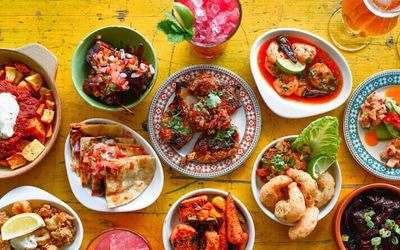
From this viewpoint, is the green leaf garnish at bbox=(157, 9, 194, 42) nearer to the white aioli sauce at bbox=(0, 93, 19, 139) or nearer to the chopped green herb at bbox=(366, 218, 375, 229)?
the white aioli sauce at bbox=(0, 93, 19, 139)

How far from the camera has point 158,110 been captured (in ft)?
12.6

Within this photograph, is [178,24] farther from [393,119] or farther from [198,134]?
[393,119]

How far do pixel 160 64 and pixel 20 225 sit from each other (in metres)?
1.48

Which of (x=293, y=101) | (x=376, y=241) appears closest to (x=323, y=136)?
(x=293, y=101)

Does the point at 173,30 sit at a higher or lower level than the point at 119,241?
higher

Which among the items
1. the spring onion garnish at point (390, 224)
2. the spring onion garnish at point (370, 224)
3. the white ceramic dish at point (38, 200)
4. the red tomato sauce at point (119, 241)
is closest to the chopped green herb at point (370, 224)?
the spring onion garnish at point (370, 224)

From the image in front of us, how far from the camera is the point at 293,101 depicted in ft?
12.8

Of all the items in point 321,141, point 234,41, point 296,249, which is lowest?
point 296,249

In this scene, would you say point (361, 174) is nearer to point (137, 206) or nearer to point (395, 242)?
point (395, 242)

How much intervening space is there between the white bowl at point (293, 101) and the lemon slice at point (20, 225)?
1766mm

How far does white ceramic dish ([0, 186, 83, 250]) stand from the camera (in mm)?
3648

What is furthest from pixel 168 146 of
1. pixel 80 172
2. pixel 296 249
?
pixel 296 249

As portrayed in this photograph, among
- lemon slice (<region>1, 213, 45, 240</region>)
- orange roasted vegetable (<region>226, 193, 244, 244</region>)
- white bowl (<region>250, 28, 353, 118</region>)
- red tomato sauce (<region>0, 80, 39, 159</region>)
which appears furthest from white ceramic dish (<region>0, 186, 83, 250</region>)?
white bowl (<region>250, 28, 353, 118</region>)

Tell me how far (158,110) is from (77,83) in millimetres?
597
